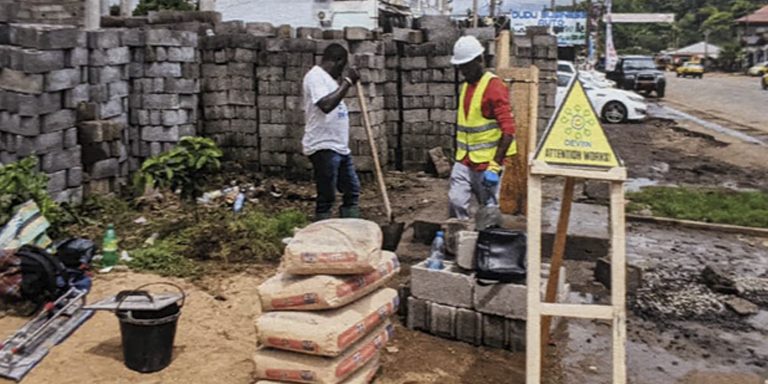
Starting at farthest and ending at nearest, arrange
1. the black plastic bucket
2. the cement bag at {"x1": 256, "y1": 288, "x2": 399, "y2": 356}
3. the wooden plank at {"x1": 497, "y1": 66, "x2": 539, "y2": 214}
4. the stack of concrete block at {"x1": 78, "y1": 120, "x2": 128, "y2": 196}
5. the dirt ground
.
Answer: the stack of concrete block at {"x1": 78, "y1": 120, "x2": 128, "y2": 196} → the wooden plank at {"x1": 497, "y1": 66, "x2": 539, "y2": 214} → the dirt ground → the black plastic bucket → the cement bag at {"x1": 256, "y1": 288, "x2": 399, "y2": 356}

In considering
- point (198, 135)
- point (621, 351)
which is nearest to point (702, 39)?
point (198, 135)

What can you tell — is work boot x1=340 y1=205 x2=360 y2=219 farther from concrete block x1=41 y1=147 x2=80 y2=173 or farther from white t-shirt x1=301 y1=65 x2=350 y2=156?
concrete block x1=41 y1=147 x2=80 y2=173

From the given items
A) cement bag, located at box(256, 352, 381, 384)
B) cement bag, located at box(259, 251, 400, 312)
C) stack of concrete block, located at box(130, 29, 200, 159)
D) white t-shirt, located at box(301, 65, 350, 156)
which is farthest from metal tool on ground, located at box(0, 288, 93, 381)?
stack of concrete block, located at box(130, 29, 200, 159)

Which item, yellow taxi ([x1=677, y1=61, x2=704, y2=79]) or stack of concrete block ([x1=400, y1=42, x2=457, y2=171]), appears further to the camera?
yellow taxi ([x1=677, y1=61, x2=704, y2=79])

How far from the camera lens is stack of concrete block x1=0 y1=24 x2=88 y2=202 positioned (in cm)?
734

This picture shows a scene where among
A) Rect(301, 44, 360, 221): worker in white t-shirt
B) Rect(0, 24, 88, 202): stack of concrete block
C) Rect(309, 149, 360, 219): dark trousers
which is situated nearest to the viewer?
Rect(301, 44, 360, 221): worker in white t-shirt

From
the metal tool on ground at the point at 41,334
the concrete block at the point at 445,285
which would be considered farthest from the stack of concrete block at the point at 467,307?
the metal tool on ground at the point at 41,334

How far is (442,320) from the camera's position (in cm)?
513

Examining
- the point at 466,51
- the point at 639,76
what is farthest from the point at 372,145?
the point at 639,76

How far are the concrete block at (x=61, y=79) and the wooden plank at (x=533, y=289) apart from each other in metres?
5.57

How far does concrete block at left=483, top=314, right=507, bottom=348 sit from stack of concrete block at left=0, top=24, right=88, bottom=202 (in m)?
4.71

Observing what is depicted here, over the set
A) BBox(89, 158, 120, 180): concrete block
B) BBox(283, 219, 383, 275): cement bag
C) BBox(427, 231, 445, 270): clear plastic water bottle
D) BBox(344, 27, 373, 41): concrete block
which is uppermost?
BBox(344, 27, 373, 41): concrete block

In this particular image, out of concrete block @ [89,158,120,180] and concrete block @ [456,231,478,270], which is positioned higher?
concrete block @ [89,158,120,180]

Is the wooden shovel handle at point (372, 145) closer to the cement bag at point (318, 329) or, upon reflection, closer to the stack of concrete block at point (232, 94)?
the stack of concrete block at point (232, 94)
